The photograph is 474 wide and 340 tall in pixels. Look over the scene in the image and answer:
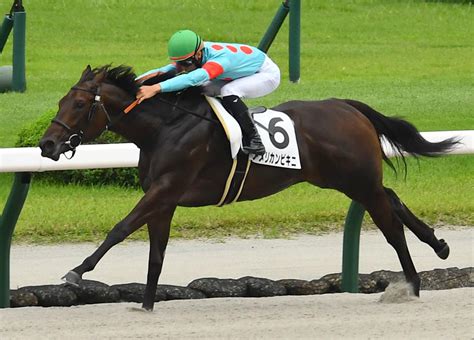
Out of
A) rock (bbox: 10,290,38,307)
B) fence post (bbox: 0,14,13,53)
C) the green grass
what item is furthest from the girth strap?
fence post (bbox: 0,14,13,53)

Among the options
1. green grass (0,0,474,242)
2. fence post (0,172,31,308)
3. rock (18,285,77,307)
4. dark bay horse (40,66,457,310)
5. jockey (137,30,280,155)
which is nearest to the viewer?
dark bay horse (40,66,457,310)

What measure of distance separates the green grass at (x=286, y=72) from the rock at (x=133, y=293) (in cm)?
144

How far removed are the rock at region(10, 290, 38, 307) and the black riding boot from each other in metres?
1.50

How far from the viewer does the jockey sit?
6.78m

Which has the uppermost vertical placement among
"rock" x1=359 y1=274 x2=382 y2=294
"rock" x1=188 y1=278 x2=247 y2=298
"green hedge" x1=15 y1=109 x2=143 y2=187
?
"green hedge" x1=15 y1=109 x2=143 y2=187

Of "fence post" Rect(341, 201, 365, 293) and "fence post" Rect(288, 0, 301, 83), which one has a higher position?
"fence post" Rect(288, 0, 301, 83)

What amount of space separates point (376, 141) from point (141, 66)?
962 centimetres

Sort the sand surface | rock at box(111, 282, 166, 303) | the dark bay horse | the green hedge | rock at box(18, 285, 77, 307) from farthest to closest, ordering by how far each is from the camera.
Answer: the green hedge < rock at box(111, 282, 166, 303) < rock at box(18, 285, 77, 307) < the dark bay horse < the sand surface

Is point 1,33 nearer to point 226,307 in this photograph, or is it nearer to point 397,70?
point 397,70

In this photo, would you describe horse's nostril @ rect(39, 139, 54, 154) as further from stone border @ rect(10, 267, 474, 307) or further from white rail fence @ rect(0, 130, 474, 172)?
stone border @ rect(10, 267, 474, 307)

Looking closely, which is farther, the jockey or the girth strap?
the girth strap

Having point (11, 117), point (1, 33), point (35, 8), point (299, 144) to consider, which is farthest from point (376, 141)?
point (35, 8)

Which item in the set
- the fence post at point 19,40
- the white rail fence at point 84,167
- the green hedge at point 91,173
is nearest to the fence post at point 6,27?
the fence post at point 19,40

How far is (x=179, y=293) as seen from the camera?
7.66 meters
